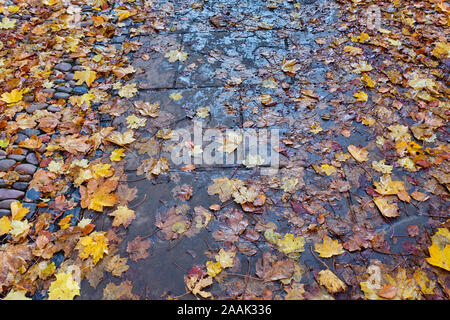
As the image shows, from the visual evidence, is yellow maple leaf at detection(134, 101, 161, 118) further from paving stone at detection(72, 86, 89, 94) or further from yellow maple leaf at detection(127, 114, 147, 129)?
paving stone at detection(72, 86, 89, 94)

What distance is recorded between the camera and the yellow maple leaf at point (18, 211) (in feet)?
7.74

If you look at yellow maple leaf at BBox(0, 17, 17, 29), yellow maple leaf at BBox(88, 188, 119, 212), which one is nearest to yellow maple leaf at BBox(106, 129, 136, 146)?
yellow maple leaf at BBox(88, 188, 119, 212)

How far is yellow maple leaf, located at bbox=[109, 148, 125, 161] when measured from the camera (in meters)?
2.72

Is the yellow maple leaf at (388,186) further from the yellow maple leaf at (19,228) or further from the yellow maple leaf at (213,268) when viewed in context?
the yellow maple leaf at (19,228)

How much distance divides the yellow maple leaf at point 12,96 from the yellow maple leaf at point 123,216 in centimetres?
184

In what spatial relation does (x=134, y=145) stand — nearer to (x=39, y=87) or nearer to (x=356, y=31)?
(x=39, y=87)

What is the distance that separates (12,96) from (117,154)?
1.47 metres

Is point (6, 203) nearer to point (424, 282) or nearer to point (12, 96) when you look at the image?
point (12, 96)

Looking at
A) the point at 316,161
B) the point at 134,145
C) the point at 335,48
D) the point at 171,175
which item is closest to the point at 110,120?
the point at 134,145

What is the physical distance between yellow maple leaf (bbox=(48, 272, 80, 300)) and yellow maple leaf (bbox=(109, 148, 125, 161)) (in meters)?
1.03

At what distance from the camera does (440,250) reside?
2.12m

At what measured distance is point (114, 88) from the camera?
3.32 m

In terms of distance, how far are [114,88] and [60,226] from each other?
1646mm

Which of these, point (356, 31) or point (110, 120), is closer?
point (110, 120)
